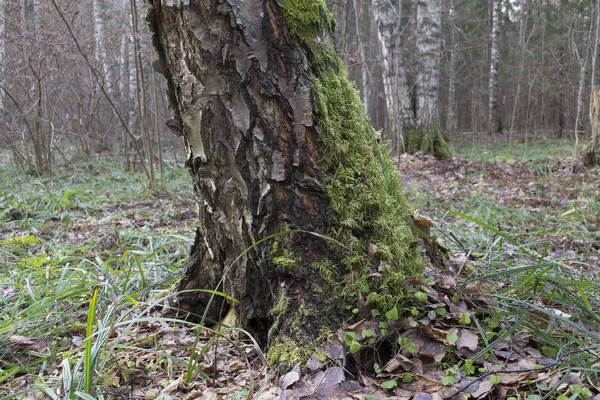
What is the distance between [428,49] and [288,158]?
9.26m

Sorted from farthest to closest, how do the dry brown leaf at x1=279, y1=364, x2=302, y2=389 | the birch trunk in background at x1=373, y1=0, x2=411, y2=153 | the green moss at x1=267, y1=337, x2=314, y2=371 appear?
the birch trunk in background at x1=373, y1=0, x2=411, y2=153 → the green moss at x1=267, y1=337, x2=314, y2=371 → the dry brown leaf at x1=279, y1=364, x2=302, y2=389

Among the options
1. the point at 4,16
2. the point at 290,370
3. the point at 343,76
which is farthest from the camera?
the point at 4,16

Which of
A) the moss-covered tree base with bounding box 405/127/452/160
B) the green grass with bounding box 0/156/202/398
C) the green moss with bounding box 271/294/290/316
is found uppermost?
the moss-covered tree base with bounding box 405/127/452/160

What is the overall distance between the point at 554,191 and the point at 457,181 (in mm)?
1454

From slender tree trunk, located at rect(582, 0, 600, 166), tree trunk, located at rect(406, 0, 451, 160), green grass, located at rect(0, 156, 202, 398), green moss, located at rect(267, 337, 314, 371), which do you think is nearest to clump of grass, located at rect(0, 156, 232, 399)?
green grass, located at rect(0, 156, 202, 398)

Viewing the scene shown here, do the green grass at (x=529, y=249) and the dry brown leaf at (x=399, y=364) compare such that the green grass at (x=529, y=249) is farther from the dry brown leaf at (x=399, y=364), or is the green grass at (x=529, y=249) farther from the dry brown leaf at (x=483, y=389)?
the dry brown leaf at (x=399, y=364)

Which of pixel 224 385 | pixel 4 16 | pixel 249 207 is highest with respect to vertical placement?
pixel 4 16

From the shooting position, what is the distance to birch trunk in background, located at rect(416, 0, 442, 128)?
31.7 ft

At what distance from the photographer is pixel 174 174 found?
9.01m

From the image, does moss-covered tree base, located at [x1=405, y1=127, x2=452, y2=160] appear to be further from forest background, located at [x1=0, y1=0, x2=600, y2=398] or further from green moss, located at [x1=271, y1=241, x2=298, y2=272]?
green moss, located at [x1=271, y1=241, x2=298, y2=272]

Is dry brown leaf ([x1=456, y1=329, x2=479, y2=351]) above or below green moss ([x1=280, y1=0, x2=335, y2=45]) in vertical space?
below

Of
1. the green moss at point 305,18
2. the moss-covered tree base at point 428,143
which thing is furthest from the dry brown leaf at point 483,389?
the moss-covered tree base at point 428,143

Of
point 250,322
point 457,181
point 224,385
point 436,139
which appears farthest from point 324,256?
point 436,139

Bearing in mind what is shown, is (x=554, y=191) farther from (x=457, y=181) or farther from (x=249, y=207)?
(x=249, y=207)
